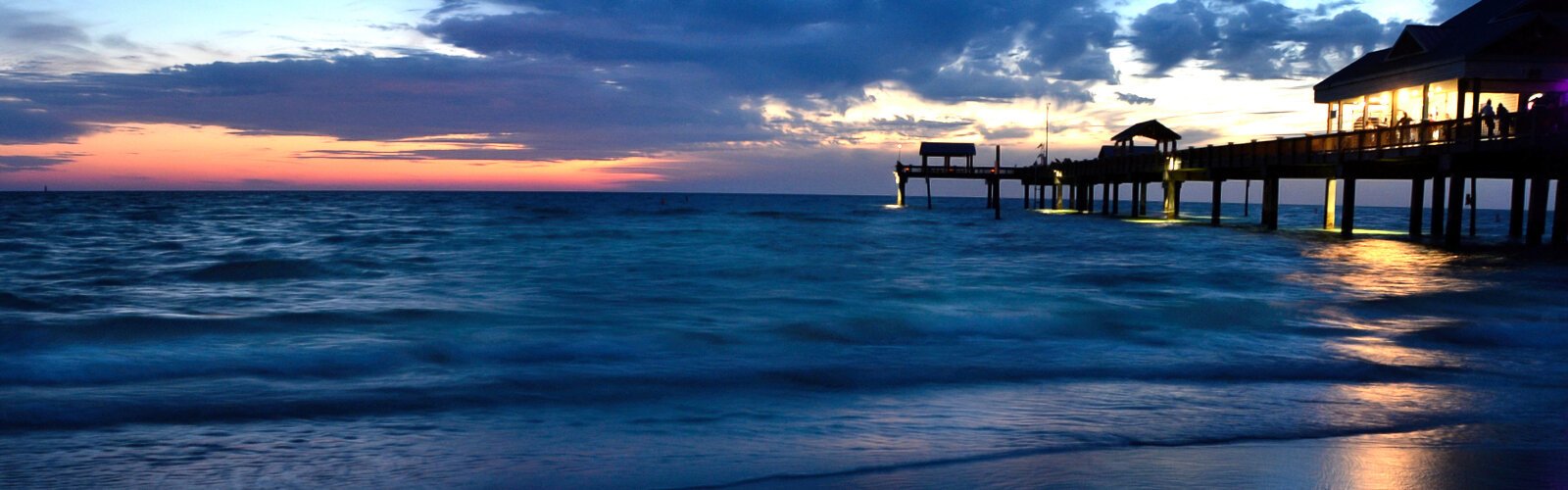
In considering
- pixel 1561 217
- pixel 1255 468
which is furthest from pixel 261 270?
pixel 1561 217

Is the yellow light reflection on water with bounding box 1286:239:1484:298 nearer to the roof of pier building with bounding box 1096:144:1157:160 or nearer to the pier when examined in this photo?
the pier

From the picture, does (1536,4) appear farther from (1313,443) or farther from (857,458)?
(857,458)

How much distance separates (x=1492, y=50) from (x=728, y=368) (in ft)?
81.4

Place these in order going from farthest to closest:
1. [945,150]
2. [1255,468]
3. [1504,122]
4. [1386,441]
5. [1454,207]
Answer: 1. [945,150]
2. [1454,207]
3. [1504,122]
4. [1386,441]
5. [1255,468]

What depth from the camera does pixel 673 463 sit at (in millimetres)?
5352

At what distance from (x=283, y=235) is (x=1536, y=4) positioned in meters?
39.7

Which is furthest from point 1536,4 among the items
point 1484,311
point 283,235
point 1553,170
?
point 283,235

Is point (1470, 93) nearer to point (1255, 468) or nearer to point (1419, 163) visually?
point (1419, 163)

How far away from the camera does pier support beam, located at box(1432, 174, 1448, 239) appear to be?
2348 cm

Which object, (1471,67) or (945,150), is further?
(945,150)

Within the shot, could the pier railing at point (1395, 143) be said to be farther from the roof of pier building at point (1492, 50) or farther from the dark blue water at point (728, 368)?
the roof of pier building at point (1492, 50)

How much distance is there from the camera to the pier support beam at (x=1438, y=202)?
924 inches

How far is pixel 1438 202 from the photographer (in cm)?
2494

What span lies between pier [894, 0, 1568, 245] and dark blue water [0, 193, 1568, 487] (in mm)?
2400
